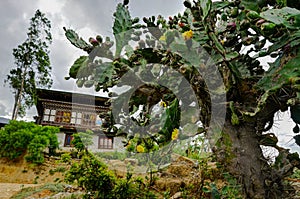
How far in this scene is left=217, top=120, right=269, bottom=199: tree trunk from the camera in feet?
2.73

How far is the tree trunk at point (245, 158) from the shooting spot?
0.83m

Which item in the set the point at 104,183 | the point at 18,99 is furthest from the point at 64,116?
the point at 104,183

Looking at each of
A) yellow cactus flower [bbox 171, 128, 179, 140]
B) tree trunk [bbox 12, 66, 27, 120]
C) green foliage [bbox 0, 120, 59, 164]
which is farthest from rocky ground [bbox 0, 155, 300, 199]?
tree trunk [bbox 12, 66, 27, 120]

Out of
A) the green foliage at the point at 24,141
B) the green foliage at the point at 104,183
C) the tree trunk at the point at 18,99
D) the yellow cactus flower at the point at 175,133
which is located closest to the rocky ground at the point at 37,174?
the green foliage at the point at 24,141

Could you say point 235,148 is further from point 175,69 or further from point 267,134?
point 175,69

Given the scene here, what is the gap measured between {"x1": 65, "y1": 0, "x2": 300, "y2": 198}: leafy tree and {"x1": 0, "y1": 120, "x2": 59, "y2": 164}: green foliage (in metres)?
6.90

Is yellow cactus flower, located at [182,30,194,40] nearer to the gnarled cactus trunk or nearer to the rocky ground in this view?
the gnarled cactus trunk

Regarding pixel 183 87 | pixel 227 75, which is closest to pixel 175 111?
pixel 183 87

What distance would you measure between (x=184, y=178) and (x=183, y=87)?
1707 millimetres

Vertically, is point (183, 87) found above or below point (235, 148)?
above

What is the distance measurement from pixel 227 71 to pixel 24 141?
7551mm

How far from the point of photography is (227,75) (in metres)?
0.89

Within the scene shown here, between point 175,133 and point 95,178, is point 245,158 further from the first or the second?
point 95,178

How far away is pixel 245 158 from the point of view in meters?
0.85
